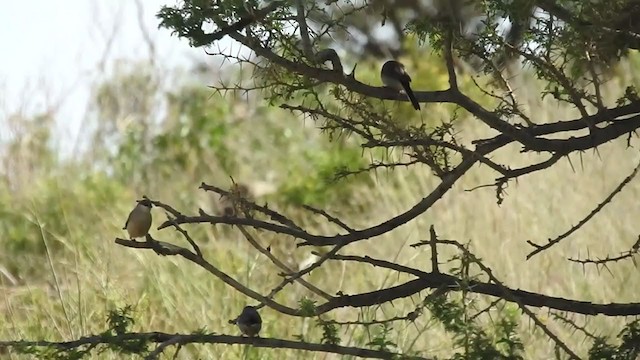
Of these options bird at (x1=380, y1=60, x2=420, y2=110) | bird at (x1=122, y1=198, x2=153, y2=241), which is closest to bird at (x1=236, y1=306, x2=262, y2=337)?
bird at (x1=122, y1=198, x2=153, y2=241)

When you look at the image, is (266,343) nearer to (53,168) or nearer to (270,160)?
(53,168)

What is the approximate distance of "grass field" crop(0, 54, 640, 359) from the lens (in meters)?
3.93

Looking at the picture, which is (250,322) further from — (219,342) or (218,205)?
(218,205)

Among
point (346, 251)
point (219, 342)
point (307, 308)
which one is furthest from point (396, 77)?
point (346, 251)

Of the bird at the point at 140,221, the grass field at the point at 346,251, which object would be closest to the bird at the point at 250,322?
the bird at the point at 140,221

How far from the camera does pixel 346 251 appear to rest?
5191 millimetres

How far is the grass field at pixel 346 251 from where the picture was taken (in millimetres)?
3928

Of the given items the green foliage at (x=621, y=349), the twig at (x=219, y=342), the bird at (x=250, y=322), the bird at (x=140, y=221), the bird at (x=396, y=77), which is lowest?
the twig at (x=219, y=342)

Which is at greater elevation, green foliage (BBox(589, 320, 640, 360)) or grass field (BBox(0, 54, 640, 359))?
grass field (BBox(0, 54, 640, 359))

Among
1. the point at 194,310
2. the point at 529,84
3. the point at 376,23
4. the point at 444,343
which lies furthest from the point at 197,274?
the point at 376,23

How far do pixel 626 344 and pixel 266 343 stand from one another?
730mm

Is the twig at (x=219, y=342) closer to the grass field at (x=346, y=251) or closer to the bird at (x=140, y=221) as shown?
the bird at (x=140, y=221)

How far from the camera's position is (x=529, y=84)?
5.76 m

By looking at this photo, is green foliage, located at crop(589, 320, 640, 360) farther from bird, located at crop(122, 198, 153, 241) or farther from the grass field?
bird, located at crop(122, 198, 153, 241)
